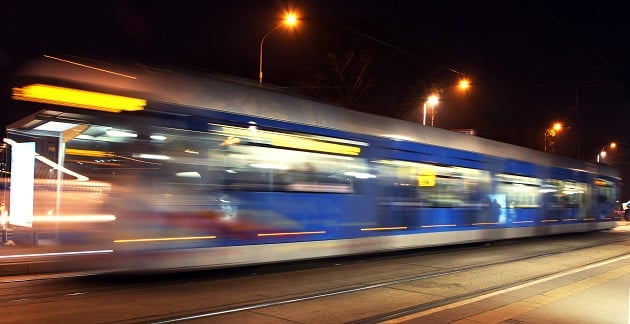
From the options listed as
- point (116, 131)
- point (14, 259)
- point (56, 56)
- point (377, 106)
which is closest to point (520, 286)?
point (116, 131)

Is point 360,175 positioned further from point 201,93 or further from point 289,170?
point 201,93

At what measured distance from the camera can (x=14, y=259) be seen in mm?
10281

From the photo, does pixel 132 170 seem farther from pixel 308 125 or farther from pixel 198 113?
pixel 308 125

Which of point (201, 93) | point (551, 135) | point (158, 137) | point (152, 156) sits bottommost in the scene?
point (152, 156)

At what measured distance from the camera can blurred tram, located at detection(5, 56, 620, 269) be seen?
25.4ft

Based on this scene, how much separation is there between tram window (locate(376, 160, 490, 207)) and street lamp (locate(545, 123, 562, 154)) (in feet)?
124

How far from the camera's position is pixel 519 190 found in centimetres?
1783

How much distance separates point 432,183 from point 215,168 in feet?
22.0

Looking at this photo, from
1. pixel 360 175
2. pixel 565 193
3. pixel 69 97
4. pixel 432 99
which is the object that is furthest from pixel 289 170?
pixel 432 99

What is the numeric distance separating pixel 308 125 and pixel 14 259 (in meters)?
5.99

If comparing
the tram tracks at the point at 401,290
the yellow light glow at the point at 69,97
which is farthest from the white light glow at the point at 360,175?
the yellow light glow at the point at 69,97

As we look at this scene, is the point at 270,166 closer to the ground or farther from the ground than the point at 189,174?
farther from the ground

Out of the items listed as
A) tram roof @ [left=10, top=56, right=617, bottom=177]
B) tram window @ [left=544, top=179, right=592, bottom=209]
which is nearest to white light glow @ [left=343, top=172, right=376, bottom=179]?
tram roof @ [left=10, top=56, right=617, bottom=177]

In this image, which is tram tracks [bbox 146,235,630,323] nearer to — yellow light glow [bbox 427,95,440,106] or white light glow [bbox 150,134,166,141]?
white light glow [bbox 150,134,166,141]
